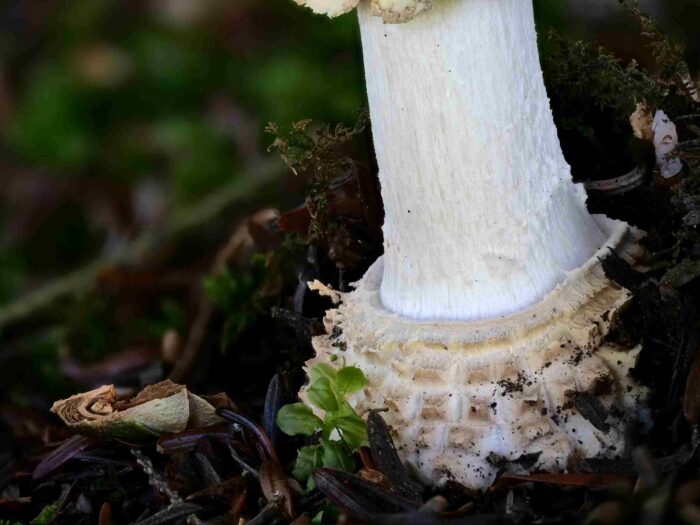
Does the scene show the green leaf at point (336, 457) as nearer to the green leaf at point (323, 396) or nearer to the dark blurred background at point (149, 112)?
the green leaf at point (323, 396)

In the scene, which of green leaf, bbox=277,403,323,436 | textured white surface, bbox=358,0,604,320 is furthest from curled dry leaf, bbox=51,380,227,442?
textured white surface, bbox=358,0,604,320

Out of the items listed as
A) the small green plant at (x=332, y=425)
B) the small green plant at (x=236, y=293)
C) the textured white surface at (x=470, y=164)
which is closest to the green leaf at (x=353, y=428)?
the small green plant at (x=332, y=425)

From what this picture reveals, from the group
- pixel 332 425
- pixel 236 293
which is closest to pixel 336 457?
pixel 332 425

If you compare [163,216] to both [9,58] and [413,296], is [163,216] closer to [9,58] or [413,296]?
[9,58]

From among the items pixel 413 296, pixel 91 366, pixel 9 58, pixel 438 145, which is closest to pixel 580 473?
pixel 413 296

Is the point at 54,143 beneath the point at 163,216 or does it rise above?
above

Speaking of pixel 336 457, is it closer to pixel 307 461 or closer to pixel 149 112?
pixel 307 461
